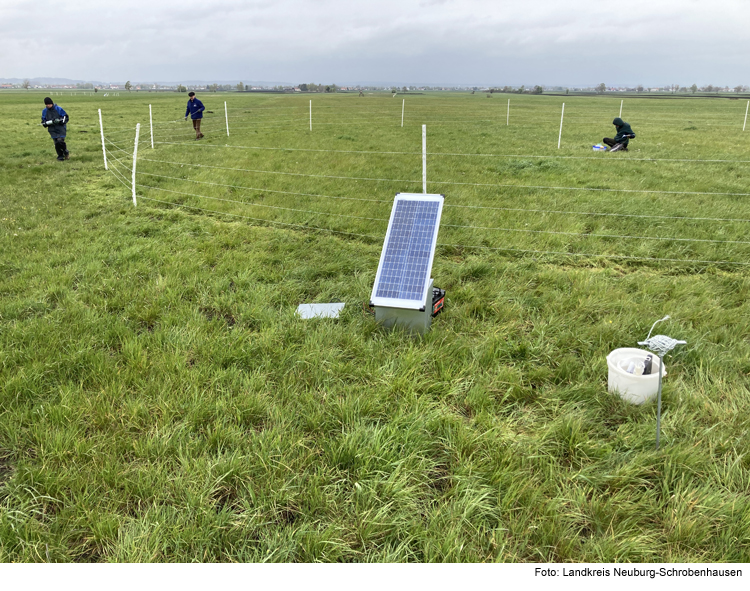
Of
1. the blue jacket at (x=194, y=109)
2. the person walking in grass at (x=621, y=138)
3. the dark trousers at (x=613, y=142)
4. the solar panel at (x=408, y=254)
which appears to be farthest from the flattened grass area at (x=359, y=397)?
the blue jacket at (x=194, y=109)

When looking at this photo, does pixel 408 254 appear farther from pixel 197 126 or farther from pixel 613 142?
pixel 197 126

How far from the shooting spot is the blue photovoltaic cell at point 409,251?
3.70 m

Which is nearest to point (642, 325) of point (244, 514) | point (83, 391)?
point (244, 514)

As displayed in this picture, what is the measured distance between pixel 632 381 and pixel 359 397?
68.4 inches

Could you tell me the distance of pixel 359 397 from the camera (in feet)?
9.64

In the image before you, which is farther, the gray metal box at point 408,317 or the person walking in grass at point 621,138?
the person walking in grass at point 621,138

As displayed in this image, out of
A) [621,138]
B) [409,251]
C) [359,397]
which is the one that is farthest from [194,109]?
[359,397]

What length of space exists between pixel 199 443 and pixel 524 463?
1808mm

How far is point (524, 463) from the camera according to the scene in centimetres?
250

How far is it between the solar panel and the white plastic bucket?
1410 mm

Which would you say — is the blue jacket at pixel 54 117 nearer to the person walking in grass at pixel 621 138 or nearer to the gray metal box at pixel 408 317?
the gray metal box at pixel 408 317

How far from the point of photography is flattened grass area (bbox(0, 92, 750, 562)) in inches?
83.3

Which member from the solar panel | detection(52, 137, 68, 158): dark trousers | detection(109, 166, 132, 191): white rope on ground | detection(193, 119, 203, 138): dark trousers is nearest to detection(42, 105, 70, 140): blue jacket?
detection(52, 137, 68, 158): dark trousers

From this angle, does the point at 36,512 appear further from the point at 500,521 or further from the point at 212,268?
the point at 212,268
